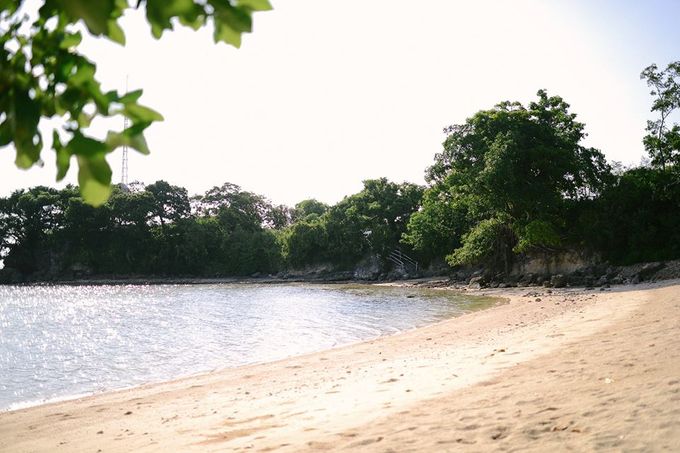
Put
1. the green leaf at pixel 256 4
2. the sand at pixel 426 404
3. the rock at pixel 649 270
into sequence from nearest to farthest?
the green leaf at pixel 256 4
the sand at pixel 426 404
the rock at pixel 649 270

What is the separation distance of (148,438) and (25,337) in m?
15.8

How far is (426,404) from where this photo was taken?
227 inches

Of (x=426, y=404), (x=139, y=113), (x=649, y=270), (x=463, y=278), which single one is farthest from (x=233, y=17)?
(x=463, y=278)

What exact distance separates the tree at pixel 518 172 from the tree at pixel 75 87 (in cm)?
3005

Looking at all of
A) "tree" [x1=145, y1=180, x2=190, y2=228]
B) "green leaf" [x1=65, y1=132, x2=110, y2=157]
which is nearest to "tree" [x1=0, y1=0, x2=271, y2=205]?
"green leaf" [x1=65, y1=132, x2=110, y2=157]

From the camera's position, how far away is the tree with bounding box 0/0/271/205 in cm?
106

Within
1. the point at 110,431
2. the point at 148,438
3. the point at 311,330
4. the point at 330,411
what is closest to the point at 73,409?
the point at 110,431

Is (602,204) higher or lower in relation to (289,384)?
higher

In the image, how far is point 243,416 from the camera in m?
6.65

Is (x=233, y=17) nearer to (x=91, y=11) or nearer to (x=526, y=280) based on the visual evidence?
(x=91, y=11)

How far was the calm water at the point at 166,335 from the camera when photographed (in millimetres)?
11922

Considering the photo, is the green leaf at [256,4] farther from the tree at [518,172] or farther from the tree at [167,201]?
the tree at [167,201]

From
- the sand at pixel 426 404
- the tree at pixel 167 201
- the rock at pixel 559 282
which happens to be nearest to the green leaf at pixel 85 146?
the sand at pixel 426 404

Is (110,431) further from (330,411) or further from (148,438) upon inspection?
(330,411)
